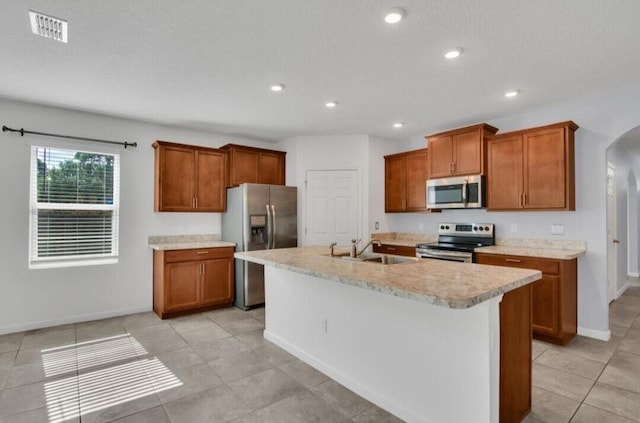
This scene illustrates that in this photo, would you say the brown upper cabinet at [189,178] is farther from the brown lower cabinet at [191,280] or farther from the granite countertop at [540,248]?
the granite countertop at [540,248]

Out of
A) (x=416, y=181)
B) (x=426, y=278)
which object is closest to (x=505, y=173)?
(x=416, y=181)

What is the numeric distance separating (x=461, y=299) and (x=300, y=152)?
13.7 feet

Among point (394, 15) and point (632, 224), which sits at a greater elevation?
point (394, 15)

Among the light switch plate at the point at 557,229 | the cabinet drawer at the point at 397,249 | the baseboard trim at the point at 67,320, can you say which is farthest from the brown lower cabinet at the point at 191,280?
the light switch plate at the point at 557,229

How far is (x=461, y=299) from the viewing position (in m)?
1.49

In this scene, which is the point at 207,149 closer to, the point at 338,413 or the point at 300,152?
the point at 300,152

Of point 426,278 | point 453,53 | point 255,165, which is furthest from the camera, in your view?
point 255,165

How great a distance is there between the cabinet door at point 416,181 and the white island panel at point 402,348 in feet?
8.81

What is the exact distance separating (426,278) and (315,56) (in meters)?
1.91

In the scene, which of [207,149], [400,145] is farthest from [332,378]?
[400,145]

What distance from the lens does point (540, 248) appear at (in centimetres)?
390

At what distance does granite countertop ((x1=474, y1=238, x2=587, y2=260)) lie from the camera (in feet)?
11.2

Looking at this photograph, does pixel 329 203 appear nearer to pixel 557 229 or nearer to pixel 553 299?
pixel 557 229

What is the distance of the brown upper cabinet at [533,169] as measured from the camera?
11.6ft
